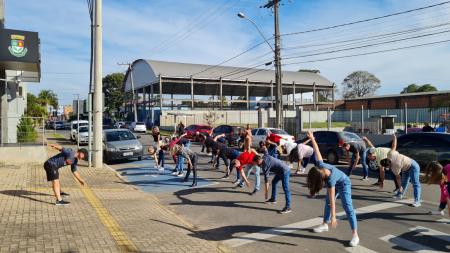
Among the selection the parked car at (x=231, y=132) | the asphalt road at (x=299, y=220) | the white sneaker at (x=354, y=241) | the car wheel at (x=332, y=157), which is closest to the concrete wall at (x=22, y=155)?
the asphalt road at (x=299, y=220)

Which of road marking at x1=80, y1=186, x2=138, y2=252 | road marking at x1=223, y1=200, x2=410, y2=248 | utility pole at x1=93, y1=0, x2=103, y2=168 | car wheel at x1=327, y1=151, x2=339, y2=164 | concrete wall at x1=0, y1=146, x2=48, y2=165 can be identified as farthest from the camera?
car wheel at x1=327, y1=151, x2=339, y2=164

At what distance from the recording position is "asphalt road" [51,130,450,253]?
6.95 meters

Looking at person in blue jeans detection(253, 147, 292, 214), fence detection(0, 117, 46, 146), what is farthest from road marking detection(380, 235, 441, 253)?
fence detection(0, 117, 46, 146)

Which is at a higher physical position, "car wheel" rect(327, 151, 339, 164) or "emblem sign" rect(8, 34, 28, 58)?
"emblem sign" rect(8, 34, 28, 58)

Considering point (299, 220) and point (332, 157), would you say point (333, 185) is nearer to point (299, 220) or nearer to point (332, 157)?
point (299, 220)

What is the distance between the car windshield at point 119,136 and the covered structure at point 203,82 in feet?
114

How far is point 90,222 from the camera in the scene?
8.11 m

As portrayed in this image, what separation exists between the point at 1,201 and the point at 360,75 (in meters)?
103

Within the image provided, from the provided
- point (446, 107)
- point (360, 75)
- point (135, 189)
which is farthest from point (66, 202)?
point (360, 75)

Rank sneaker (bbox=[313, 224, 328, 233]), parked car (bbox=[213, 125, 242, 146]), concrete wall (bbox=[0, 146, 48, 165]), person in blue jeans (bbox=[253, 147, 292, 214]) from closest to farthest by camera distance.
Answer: sneaker (bbox=[313, 224, 328, 233]) < person in blue jeans (bbox=[253, 147, 292, 214]) < concrete wall (bbox=[0, 146, 48, 165]) < parked car (bbox=[213, 125, 242, 146])

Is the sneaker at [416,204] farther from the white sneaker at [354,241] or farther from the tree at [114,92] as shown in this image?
the tree at [114,92]

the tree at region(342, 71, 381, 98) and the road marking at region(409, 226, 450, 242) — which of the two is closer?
the road marking at region(409, 226, 450, 242)

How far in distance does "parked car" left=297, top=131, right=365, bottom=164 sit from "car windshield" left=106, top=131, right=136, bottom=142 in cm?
805

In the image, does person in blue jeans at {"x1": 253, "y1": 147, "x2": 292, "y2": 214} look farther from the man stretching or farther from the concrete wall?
the concrete wall
